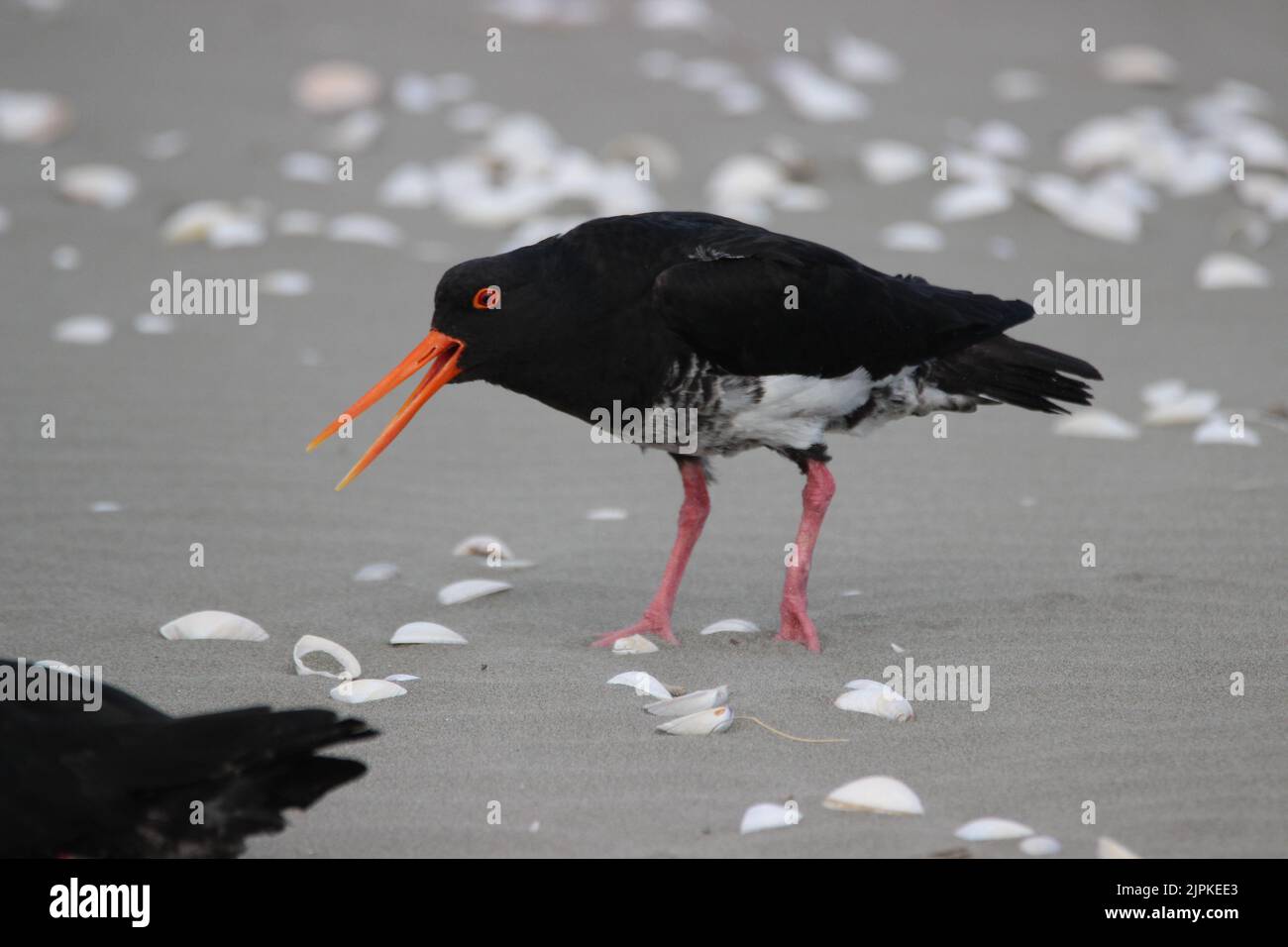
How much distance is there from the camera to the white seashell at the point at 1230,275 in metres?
10.2

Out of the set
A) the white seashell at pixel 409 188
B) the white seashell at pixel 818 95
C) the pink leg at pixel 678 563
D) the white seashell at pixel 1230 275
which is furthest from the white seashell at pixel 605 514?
the white seashell at pixel 818 95

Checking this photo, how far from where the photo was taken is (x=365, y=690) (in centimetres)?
463

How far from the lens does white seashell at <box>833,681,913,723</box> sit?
449 centimetres

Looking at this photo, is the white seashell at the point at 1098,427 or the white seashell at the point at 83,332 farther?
the white seashell at the point at 83,332

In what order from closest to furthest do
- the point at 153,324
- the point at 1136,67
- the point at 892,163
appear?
the point at 153,324 < the point at 892,163 < the point at 1136,67

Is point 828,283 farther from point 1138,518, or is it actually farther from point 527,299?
point 1138,518

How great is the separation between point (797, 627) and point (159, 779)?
2.54 m

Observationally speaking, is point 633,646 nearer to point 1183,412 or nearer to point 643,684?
point 643,684

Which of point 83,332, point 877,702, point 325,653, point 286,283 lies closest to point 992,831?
point 877,702

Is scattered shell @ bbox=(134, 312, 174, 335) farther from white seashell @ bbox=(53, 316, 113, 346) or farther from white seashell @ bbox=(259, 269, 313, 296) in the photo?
white seashell @ bbox=(259, 269, 313, 296)

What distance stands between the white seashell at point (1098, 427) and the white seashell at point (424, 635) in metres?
3.86

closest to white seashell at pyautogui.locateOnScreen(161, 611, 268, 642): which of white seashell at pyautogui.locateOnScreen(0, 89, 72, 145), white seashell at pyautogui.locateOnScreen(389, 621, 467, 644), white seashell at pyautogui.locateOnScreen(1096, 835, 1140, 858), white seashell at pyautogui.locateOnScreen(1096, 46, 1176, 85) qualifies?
white seashell at pyautogui.locateOnScreen(389, 621, 467, 644)

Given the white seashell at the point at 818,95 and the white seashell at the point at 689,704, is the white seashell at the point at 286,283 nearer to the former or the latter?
the white seashell at the point at 818,95

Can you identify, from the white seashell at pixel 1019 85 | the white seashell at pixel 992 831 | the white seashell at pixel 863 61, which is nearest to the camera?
the white seashell at pixel 992 831
